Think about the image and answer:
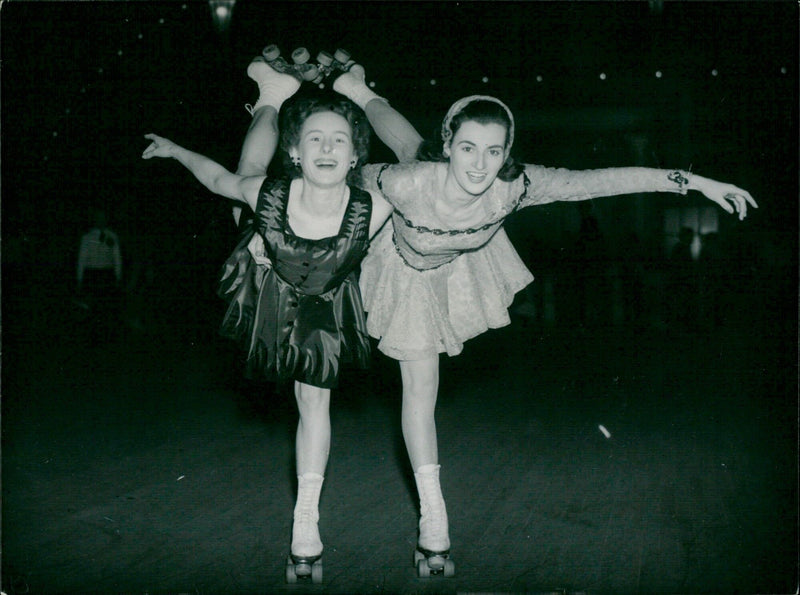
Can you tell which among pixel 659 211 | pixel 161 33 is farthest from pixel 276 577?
pixel 659 211

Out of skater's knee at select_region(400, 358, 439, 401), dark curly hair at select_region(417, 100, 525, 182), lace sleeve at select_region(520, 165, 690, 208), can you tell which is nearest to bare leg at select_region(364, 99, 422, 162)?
dark curly hair at select_region(417, 100, 525, 182)

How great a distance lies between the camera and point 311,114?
288 cm

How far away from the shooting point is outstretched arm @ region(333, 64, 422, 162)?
329 centimetres

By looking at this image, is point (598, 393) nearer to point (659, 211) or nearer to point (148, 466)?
point (148, 466)

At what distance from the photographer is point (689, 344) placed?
9070mm

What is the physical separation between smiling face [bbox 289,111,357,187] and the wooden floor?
142 cm

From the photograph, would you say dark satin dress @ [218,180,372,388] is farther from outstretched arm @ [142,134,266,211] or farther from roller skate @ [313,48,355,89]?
roller skate @ [313,48,355,89]

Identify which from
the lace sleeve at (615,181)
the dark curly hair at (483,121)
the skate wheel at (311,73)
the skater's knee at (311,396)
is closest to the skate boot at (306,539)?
the skater's knee at (311,396)

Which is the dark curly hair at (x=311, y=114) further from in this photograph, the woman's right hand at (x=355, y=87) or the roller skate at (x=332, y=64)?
the roller skate at (x=332, y=64)

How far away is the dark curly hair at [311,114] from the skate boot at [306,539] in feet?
3.68

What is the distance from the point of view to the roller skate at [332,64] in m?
3.62

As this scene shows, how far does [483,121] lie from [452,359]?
5569 millimetres

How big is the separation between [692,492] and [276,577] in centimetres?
211

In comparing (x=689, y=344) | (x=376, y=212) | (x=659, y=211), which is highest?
(x=659, y=211)
